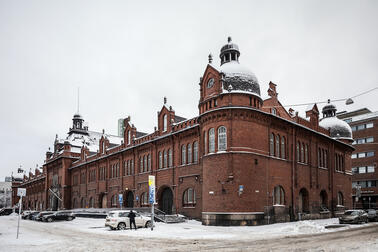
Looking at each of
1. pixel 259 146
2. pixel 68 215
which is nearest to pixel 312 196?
pixel 259 146

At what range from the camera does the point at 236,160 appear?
30.7 meters

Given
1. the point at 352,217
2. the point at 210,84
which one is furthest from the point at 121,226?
the point at 352,217

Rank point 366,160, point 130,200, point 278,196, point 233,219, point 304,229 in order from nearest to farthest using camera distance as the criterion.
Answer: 1. point 304,229
2. point 233,219
3. point 278,196
4. point 130,200
5. point 366,160

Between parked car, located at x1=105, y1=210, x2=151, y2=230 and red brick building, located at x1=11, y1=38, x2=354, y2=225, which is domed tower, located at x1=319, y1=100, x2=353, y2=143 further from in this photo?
parked car, located at x1=105, y1=210, x2=151, y2=230

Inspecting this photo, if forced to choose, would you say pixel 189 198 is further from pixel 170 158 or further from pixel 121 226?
pixel 121 226

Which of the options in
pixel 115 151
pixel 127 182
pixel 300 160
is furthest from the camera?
pixel 115 151

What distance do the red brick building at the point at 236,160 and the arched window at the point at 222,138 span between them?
0.30ft

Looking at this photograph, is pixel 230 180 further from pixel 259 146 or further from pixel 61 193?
pixel 61 193

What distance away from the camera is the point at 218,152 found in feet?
103

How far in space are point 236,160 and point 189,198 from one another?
9.10 metres

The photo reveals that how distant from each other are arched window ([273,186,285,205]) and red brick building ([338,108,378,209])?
39168mm

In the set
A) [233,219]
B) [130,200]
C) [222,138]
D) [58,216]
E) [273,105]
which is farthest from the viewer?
[130,200]

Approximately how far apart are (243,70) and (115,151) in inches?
1121

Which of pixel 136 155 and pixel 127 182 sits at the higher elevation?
pixel 136 155
